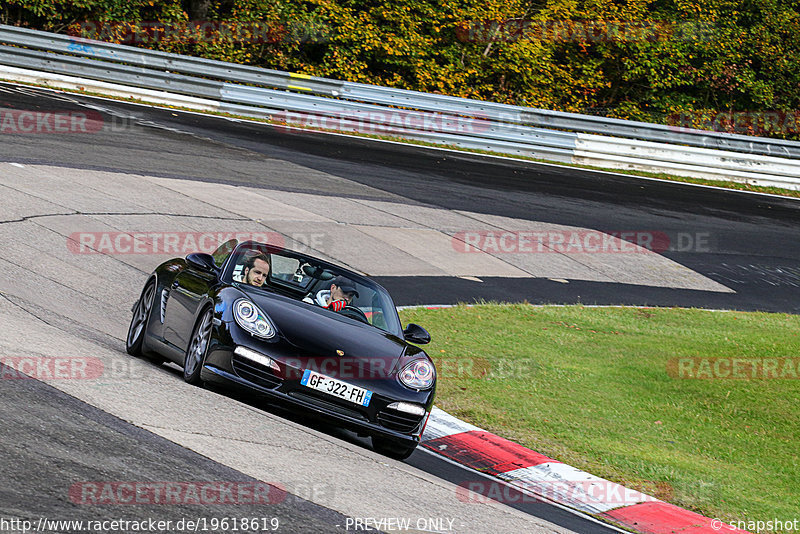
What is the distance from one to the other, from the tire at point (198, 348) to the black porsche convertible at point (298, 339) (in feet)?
0.03

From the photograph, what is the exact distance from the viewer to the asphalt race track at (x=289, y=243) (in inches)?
214

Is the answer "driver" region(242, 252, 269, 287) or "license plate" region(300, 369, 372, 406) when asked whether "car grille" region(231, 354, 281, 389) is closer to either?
"license plate" region(300, 369, 372, 406)

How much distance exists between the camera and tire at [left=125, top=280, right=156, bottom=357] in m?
8.55

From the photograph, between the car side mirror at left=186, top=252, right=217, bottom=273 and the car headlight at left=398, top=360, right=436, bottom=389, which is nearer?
the car headlight at left=398, top=360, right=436, bottom=389

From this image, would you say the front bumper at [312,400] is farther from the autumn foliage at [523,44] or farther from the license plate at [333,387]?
the autumn foliage at [523,44]

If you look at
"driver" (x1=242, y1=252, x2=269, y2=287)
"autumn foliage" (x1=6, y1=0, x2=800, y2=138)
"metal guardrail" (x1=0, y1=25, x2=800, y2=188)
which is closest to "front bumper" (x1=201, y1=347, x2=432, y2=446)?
"driver" (x1=242, y1=252, x2=269, y2=287)

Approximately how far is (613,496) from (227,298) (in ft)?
10.5

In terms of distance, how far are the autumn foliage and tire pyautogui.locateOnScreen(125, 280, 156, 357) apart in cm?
1926

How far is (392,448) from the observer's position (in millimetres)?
7238

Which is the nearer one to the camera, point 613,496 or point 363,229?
point 613,496

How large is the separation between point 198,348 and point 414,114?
17.2 meters

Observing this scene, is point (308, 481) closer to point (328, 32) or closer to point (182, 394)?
point (182, 394)

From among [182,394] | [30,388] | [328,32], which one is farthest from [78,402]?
[328,32]

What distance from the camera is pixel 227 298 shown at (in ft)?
24.1
